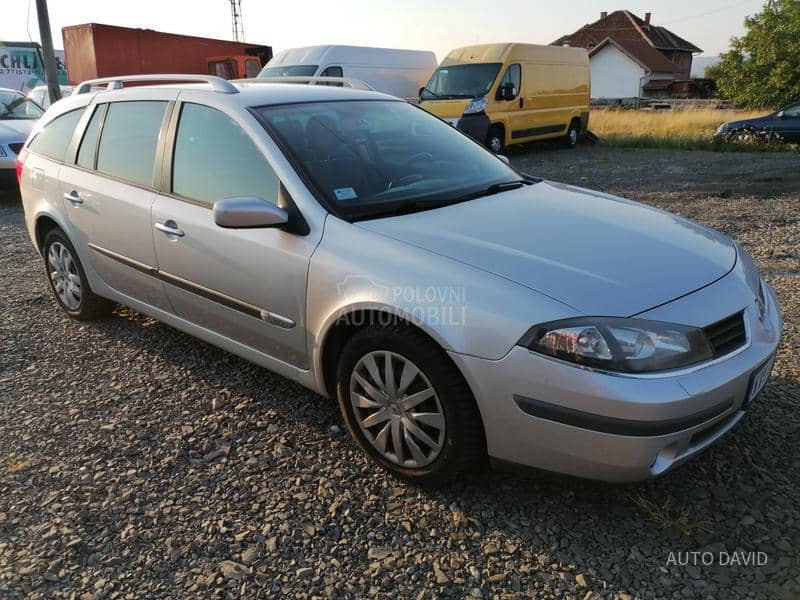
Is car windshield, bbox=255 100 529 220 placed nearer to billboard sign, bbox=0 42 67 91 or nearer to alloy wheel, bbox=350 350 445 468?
alloy wheel, bbox=350 350 445 468

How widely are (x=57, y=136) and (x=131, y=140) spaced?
1.04m

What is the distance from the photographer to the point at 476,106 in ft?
42.8

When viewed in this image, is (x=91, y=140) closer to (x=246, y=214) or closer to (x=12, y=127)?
(x=246, y=214)

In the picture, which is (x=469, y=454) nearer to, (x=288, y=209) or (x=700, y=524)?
(x=700, y=524)

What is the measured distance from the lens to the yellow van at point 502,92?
43.3 ft

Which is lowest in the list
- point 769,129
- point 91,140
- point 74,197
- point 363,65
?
point 769,129

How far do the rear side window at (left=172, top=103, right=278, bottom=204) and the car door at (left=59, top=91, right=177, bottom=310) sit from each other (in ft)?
0.76

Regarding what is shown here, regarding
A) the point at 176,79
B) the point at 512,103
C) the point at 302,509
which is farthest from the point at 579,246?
the point at 512,103

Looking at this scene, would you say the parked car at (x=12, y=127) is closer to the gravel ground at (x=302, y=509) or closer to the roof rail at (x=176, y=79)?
the roof rail at (x=176, y=79)

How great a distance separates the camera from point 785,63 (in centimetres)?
2919

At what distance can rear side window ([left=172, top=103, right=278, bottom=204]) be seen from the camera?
118 inches

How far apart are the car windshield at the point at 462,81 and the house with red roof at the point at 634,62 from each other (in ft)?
118

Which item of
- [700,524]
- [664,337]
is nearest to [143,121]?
[664,337]

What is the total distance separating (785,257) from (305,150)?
4696 millimetres
